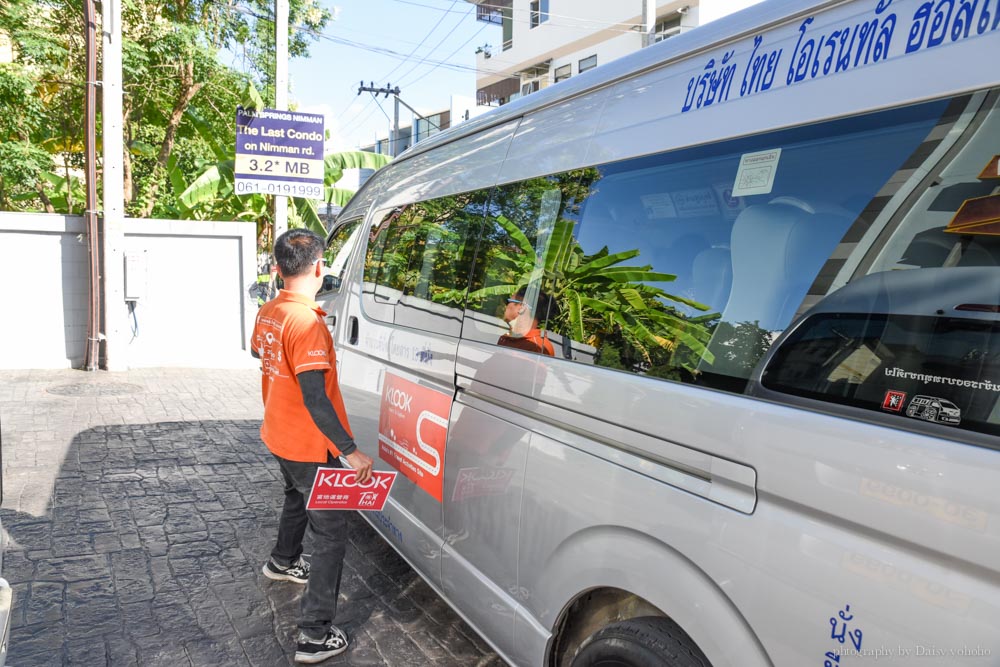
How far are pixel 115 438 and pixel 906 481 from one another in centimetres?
675

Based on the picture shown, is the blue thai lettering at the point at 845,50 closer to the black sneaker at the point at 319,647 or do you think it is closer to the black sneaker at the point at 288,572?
the black sneaker at the point at 319,647

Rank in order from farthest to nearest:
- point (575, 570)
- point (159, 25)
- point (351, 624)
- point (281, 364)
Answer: point (159, 25) < point (351, 624) < point (281, 364) < point (575, 570)

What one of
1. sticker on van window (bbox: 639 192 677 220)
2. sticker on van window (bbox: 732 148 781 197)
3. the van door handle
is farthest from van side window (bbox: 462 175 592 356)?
the van door handle

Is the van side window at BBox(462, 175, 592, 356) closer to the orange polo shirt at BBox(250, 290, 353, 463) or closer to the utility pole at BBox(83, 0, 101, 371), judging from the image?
the orange polo shirt at BBox(250, 290, 353, 463)

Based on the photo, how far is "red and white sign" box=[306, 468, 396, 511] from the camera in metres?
2.94

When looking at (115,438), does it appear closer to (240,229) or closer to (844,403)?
(240,229)

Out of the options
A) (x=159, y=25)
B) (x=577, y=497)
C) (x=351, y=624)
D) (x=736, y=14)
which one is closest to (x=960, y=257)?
Answer: (x=736, y=14)

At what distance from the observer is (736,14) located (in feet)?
6.32

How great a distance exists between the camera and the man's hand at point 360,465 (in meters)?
3.00

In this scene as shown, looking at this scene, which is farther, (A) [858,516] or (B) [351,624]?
(B) [351,624]

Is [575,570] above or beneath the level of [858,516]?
beneath

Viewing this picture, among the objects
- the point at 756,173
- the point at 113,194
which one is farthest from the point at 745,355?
the point at 113,194

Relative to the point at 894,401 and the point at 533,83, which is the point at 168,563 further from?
the point at 533,83

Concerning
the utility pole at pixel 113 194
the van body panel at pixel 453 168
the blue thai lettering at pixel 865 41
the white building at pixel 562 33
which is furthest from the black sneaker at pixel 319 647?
the white building at pixel 562 33
